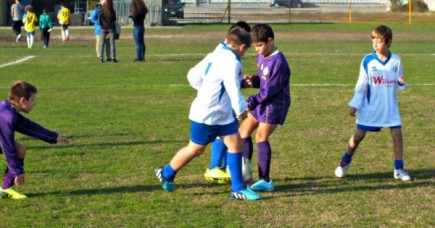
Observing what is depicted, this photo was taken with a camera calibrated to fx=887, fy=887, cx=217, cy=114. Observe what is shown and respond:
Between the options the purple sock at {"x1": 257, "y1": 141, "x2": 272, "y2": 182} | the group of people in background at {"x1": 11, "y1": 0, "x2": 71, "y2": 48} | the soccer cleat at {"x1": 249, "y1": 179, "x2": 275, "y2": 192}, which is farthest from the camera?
the group of people in background at {"x1": 11, "y1": 0, "x2": 71, "y2": 48}

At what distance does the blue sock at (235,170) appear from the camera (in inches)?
323

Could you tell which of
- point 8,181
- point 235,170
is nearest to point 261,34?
point 235,170

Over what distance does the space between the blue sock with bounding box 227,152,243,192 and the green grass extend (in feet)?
0.58

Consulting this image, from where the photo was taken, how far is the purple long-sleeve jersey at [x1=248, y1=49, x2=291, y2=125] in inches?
329

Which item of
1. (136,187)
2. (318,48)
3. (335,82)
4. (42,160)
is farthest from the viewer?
(318,48)

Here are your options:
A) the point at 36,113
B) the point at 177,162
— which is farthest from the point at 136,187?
the point at 36,113

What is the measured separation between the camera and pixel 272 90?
27.5 ft

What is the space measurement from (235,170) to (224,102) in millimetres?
664

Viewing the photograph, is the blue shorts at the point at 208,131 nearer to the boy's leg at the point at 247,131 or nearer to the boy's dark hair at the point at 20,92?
the boy's leg at the point at 247,131

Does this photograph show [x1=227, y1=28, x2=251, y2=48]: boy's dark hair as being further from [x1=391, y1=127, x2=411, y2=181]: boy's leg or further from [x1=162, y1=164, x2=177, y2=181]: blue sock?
[x1=391, y1=127, x2=411, y2=181]: boy's leg

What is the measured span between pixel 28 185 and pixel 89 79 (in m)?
11.6

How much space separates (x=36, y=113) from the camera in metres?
14.5

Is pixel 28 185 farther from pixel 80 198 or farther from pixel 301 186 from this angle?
pixel 301 186

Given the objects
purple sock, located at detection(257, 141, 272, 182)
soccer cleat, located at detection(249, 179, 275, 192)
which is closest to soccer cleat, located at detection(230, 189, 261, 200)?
soccer cleat, located at detection(249, 179, 275, 192)
